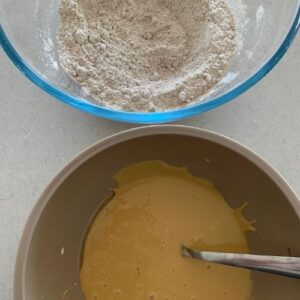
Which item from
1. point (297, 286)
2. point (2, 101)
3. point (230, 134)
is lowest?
point (297, 286)

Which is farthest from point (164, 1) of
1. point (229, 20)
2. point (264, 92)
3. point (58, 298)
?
point (58, 298)

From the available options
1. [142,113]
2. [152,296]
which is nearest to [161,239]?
[152,296]

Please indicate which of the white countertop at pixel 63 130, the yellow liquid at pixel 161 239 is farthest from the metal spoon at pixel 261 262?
the white countertop at pixel 63 130

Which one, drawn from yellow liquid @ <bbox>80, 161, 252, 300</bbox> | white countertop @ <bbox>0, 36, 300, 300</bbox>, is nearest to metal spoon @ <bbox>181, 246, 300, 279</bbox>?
yellow liquid @ <bbox>80, 161, 252, 300</bbox>

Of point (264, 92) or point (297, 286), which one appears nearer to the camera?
point (297, 286)

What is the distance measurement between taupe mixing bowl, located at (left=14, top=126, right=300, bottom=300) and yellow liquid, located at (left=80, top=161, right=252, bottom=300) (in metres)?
0.02

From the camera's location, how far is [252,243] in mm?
925

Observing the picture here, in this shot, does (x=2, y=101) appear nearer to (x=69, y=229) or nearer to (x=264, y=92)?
(x=69, y=229)

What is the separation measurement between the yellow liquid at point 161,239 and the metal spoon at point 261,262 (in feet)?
0.12

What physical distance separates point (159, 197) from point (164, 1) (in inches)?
12.7

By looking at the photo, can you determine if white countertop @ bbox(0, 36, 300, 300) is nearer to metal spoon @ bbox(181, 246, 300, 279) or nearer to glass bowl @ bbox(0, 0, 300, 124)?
glass bowl @ bbox(0, 0, 300, 124)

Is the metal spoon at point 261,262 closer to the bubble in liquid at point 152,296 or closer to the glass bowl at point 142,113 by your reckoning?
the bubble in liquid at point 152,296

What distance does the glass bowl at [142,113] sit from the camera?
88 cm

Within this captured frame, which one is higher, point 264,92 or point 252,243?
point 264,92
